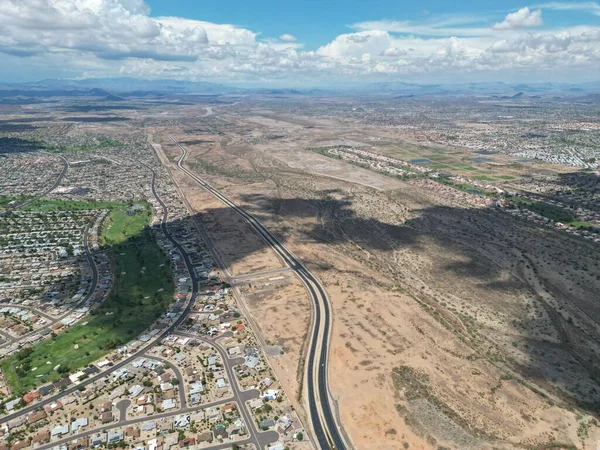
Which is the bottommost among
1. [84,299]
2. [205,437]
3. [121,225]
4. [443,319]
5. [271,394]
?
[121,225]

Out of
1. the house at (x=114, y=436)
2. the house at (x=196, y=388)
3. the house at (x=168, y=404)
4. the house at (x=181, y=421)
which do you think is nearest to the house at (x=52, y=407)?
the house at (x=114, y=436)

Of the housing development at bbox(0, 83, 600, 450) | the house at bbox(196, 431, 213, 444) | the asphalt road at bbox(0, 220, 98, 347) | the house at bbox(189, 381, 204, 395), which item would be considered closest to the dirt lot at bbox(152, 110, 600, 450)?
the housing development at bbox(0, 83, 600, 450)

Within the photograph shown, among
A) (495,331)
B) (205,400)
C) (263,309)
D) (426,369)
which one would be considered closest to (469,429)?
(426,369)

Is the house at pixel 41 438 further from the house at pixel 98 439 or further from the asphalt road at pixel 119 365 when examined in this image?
the house at pixel 98 439

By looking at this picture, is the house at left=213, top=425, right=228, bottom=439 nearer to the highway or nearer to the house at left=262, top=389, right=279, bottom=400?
the house at left=262, top=389, right=279, bottom=400

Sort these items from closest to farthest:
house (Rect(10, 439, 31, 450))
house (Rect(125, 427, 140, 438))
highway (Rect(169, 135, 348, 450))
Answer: house (Rect(10, 439, 31, 450)) → house (Rect(125, 427, 140, 438)) → highway (Rect(169, 135, 348, 450))

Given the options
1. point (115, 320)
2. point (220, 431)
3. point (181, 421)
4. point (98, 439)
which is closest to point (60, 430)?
point (98, 439)

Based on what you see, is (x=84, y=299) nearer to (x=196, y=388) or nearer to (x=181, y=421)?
(x=196, y=388)
